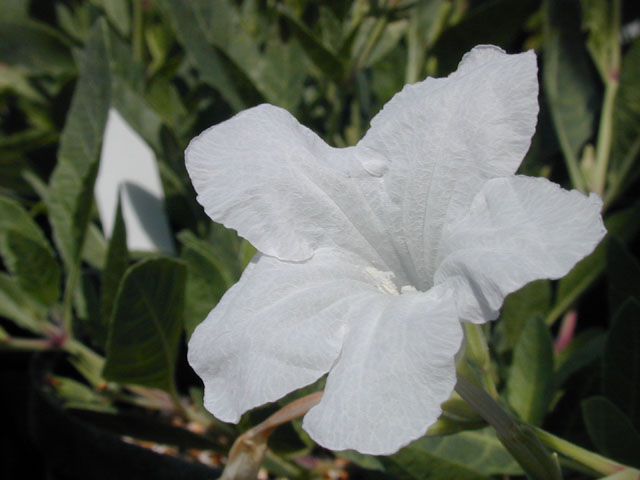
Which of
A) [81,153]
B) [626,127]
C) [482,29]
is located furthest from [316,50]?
[626,127]

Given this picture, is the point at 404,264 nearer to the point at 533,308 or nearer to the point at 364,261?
the point at 364,261

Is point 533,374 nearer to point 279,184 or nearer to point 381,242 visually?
point 381,242

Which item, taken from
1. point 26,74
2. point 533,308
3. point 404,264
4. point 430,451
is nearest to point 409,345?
point 404,264

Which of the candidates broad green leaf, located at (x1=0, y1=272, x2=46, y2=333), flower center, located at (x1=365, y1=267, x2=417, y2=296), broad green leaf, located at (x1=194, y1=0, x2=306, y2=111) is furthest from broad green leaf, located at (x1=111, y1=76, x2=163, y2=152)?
flower center, located at (x1=365, y1=267, x2=417, y2=296)

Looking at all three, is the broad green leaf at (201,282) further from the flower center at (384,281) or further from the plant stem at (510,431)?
the plant stem at (510,431)

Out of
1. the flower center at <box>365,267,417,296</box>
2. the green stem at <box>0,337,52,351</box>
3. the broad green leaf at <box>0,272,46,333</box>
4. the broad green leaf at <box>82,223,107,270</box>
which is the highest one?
the flower center at <box>365,267,417,296</box>

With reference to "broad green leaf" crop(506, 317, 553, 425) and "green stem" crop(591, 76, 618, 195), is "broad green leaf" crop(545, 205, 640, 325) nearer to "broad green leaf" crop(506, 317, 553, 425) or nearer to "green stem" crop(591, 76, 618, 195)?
"green stem" crop(591, 76, 618, 195)

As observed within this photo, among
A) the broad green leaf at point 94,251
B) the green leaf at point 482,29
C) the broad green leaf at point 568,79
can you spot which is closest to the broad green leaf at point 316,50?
the green leaf at point 482,29
